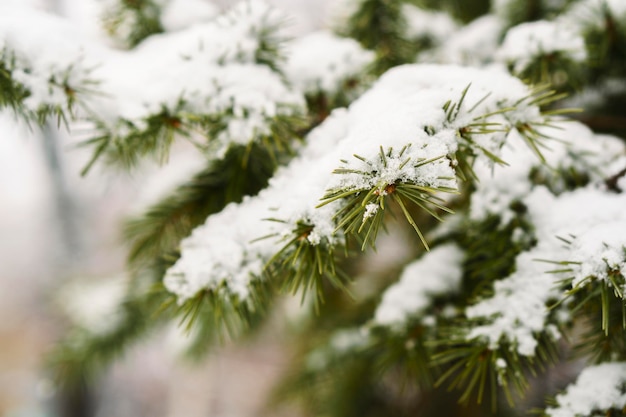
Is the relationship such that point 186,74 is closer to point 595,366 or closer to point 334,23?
point 334,23

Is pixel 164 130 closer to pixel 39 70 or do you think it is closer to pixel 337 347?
pixel 39 70

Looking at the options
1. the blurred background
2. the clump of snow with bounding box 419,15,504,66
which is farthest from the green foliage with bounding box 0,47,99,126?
the blurred background

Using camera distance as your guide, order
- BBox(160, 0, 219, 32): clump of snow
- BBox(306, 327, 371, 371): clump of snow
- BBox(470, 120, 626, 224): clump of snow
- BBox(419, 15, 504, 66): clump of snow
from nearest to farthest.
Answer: BBox(470, 120, 626, 224): clump of snow
BBox(160, 0, 219, 32): clump of snow
BBox(419, 15, 504, 66): clump of snow
BBox(306, 327, 371, 371): clump of snow

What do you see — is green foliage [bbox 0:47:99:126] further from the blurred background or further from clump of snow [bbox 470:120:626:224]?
the blurred background

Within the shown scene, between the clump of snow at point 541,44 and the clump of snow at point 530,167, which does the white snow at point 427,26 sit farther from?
the clump of snow at point 530,167

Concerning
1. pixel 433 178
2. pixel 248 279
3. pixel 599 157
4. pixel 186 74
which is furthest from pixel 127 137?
pixel 599 157

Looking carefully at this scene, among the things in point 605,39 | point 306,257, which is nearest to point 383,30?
point 605,39

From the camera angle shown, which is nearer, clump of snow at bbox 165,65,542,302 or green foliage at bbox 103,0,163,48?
clump of snow at bbox 165,65,542,302
